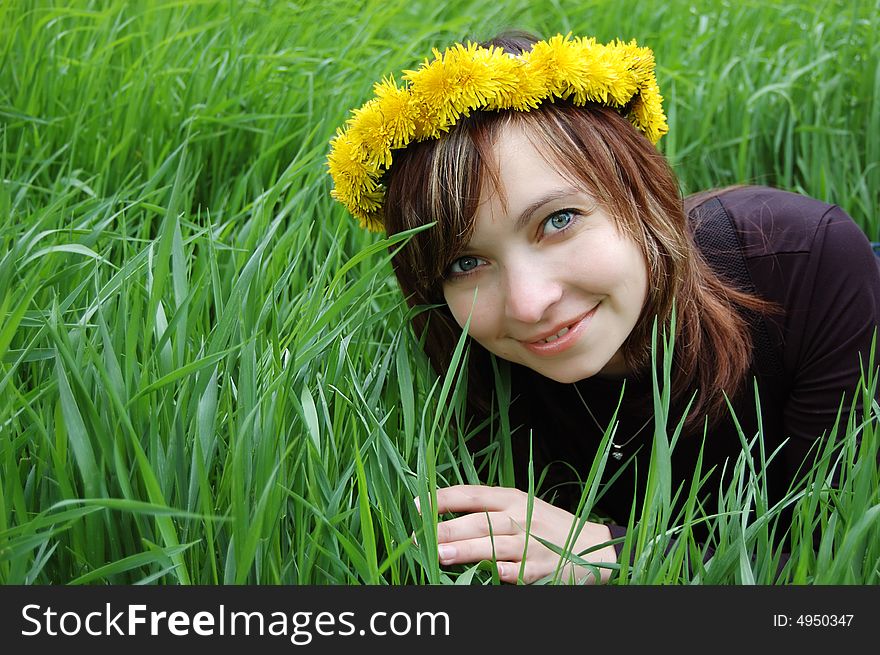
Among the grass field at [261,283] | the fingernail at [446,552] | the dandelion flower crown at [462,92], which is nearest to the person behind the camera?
the grass field at [261,283]

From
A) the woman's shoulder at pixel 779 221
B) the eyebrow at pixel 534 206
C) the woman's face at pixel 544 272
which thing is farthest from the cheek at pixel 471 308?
the woman's shoulder at pixel 779 221

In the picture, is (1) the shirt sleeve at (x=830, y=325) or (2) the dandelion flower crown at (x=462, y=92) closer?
(2) the dandelion flower crown at (x=462, y=92)

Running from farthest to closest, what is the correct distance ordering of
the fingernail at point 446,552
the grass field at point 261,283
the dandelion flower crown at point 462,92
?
the dandelion flower crown at point 462,92
the fingernail at point 446,552
the grass field at point 261,283

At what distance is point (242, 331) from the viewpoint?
119 cm

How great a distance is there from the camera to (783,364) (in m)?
1.49

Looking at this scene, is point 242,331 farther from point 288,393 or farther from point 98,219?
point 98,219

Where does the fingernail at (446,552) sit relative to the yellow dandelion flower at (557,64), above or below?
below

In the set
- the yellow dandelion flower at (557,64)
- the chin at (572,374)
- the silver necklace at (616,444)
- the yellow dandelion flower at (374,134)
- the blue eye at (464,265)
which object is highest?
the yellow dandelion flower at (557,64)

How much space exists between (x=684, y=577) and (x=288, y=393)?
504mm

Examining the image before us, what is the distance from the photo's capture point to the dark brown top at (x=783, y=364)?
144 centimetres

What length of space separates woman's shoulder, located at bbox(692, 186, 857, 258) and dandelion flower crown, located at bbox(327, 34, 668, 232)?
0.33 m

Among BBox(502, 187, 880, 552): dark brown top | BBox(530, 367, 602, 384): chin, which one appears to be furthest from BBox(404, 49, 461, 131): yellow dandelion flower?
BBox(502, 187, 880, 552): dark brown top

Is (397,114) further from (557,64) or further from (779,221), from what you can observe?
(779,221)

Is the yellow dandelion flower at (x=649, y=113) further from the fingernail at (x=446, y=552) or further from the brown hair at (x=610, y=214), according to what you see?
the fingernail at (x=446, y=552)
